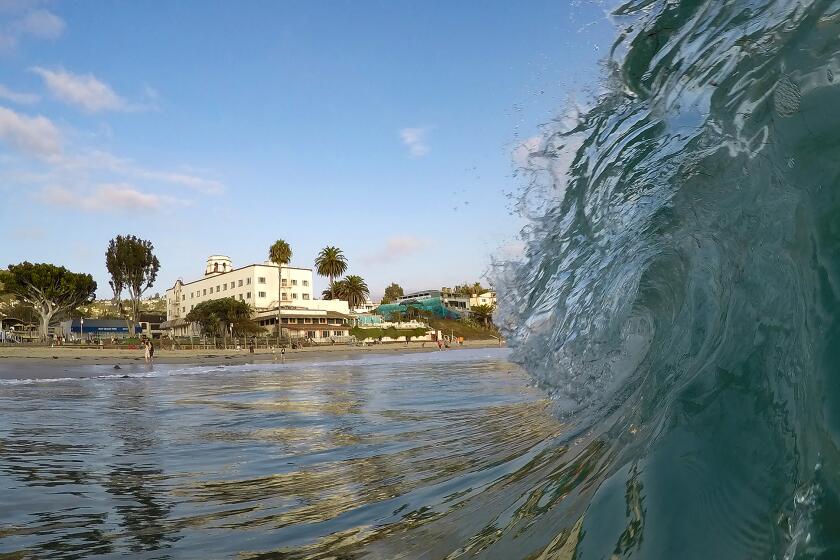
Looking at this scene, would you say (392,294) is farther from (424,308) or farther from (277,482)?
(277,482)

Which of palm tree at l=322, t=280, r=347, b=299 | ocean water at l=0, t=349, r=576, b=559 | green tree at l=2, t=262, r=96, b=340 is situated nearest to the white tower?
palm tree at l=322, t=280, r=347, b=299

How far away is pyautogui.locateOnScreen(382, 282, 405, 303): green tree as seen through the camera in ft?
461

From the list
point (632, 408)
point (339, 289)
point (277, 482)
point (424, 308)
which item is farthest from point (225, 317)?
point (632, 408)

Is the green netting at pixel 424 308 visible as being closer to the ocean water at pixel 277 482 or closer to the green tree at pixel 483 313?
the green tree at pixel 483 313

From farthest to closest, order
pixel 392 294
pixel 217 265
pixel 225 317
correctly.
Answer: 1. pixel 392 294
2. pixel 217 265
3. pixel 225 317

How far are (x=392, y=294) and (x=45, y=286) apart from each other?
8903 centimetres

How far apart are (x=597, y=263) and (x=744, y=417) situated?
119 inches

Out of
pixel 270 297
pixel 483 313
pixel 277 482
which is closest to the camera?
pixel 277 482

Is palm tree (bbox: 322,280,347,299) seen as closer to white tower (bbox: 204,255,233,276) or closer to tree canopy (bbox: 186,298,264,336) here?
white tower (bbox: 204,255,233,276)

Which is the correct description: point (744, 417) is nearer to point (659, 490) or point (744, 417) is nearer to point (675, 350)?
point (659, 490)

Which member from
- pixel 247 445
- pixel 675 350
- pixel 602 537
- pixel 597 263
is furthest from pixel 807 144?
pixel 247 445

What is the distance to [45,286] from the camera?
186 feet

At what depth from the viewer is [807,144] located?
1.79 m

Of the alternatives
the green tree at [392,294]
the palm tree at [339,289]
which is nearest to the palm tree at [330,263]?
the palm tree at [339,289]
